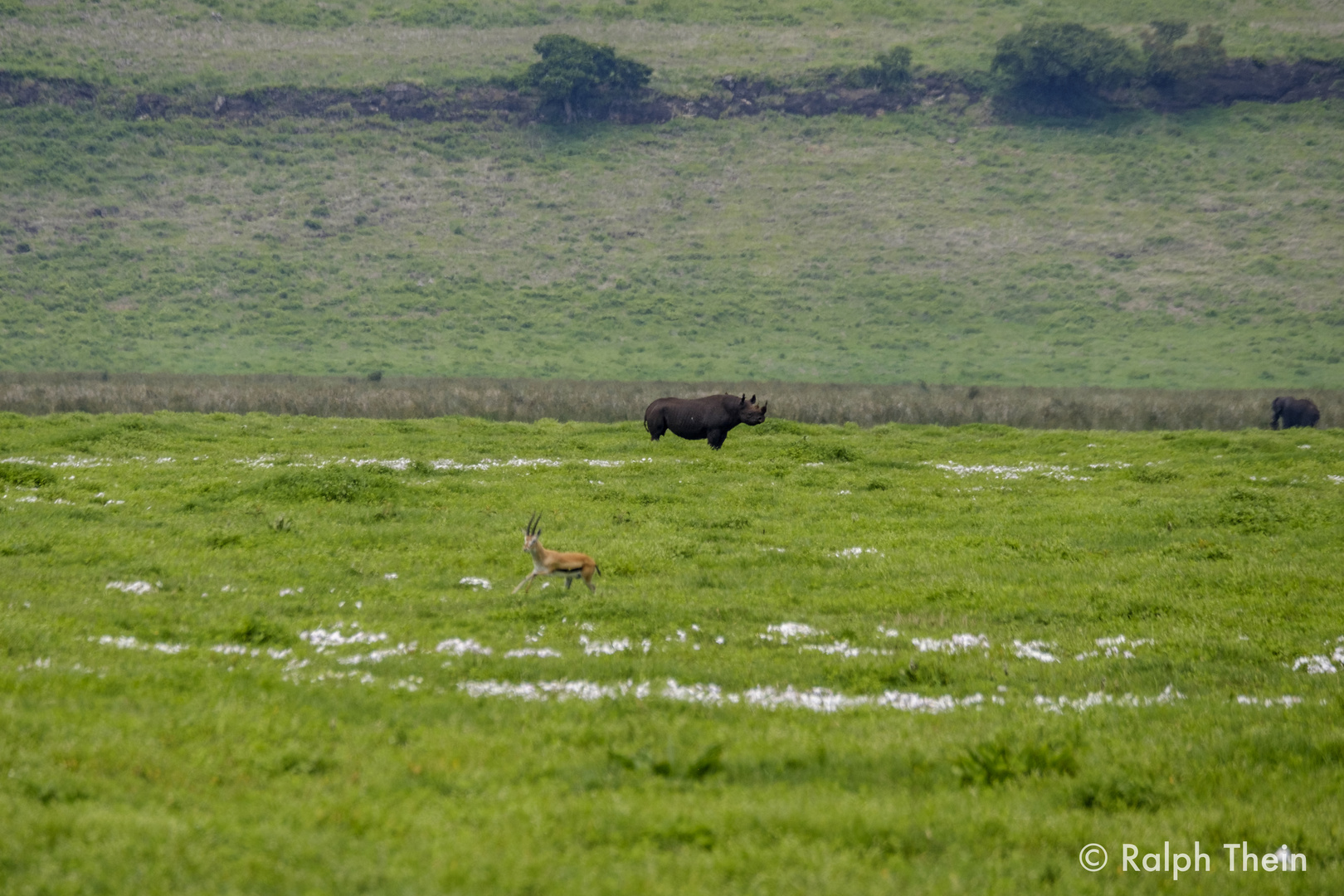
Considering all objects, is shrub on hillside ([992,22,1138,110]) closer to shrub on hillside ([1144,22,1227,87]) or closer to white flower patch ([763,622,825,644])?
shrub on hillside ([1144,22,1227,87])

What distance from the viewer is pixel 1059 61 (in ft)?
470

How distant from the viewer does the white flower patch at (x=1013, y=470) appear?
31.1 meters

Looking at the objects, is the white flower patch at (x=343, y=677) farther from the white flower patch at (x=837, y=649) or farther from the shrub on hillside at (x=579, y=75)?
the shrub on hillside at (x=579, y=75)

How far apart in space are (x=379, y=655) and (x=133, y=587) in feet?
16.4

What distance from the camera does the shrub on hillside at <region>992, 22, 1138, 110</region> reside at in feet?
467

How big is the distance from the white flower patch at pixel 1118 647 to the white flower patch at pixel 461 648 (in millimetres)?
7161

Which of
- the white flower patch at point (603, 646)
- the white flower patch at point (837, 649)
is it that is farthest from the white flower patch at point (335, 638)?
the white flower patch at point (837, 649)

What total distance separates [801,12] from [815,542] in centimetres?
16364

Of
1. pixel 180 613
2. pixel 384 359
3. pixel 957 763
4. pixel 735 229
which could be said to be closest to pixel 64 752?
pixel 180 613

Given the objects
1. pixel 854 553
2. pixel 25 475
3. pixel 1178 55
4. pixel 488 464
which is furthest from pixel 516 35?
pixel 854 553

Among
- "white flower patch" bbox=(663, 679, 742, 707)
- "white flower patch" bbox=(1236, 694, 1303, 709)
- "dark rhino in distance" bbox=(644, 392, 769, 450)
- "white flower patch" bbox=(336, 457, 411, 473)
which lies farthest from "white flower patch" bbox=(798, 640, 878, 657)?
"dark rhino in distance" bbox=(644, 392, 769, 450)

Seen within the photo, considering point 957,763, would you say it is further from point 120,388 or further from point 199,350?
point 199,350

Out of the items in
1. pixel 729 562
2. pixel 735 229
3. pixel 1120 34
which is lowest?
pixel 729 562

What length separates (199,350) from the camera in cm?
10069
